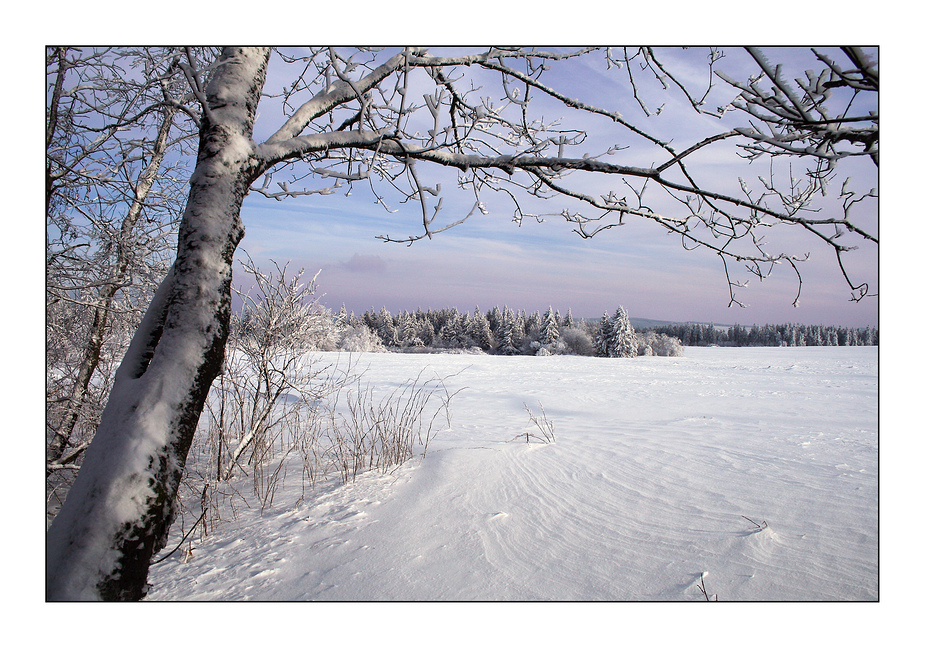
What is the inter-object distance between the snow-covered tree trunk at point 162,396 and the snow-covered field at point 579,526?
716 mm

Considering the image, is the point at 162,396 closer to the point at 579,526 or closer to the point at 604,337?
the point at 579,526

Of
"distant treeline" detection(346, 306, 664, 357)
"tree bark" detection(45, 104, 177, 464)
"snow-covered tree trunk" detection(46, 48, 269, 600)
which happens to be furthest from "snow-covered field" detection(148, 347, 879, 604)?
"distant treeline" detection(346, 306, 664, 357)

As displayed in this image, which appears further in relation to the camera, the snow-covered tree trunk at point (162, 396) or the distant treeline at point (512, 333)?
the distant treeline at point (512, 333)

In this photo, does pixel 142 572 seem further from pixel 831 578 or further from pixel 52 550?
pixel 831 578

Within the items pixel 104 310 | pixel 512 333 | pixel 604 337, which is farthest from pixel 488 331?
pixel 104 310

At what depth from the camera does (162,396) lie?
1.31 metres

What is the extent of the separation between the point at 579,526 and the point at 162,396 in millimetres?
1887

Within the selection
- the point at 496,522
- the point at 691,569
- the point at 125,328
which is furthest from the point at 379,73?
the point at 125,328

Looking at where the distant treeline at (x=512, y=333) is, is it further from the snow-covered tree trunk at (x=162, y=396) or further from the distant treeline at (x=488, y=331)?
the snow-covered tree trunk at (x=162, y=396)

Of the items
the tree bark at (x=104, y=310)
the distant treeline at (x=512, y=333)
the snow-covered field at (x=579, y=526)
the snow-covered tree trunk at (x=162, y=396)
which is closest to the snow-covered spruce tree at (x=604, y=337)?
the distant treeline at (x=512, y=333)

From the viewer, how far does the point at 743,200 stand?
172 cm

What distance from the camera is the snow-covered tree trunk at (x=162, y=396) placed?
1.18 meters

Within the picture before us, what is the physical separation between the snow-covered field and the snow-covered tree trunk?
0.72m

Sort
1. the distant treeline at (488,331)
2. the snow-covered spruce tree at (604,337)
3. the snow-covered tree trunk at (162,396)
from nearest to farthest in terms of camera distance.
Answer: the snow-covered tree trunk at (162,396), the snow-covered spruce tree at (604,337), the distant treeline at (488,331)
